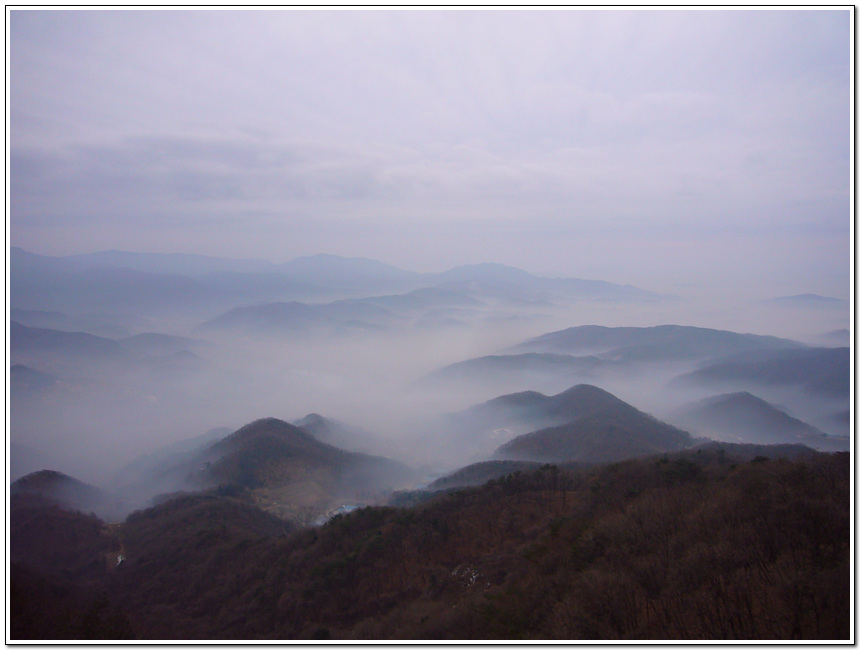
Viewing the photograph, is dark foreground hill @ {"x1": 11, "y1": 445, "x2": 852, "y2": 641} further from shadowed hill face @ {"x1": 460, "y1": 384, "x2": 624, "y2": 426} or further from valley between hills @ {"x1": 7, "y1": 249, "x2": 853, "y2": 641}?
shadowed hill face @ {"x1": 460, "y1": 384, "x2": 624, "y2": 426}

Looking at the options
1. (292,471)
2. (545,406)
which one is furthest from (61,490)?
(545,406)

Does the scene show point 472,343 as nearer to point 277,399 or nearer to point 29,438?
point 277,399

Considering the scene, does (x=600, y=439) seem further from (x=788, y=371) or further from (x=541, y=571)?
(x=788, y=371)

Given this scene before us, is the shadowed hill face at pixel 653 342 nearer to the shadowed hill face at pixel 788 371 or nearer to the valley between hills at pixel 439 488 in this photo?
the valley between hills at pixel 439 488

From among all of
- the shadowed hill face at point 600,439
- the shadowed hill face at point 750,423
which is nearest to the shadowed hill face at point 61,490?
the shadowed hill face at point 600,439

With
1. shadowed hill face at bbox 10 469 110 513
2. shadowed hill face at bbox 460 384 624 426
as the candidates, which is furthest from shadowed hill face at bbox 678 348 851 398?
shadowed hill face at bbox 10 469 110 513

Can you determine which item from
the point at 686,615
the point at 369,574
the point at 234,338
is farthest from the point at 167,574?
the point at 234,338
